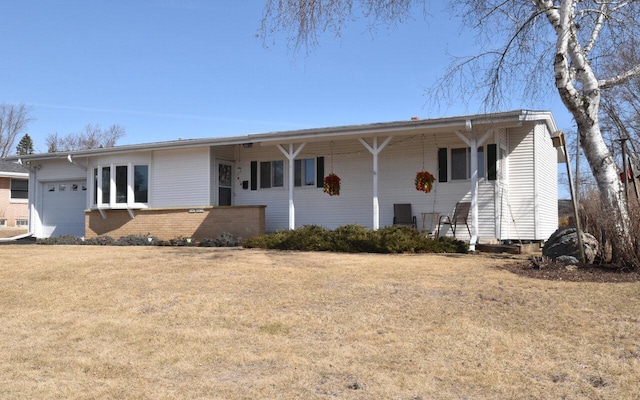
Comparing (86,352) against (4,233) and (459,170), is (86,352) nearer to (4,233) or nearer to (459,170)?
(459,170)

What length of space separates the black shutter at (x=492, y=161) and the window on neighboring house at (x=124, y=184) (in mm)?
10733

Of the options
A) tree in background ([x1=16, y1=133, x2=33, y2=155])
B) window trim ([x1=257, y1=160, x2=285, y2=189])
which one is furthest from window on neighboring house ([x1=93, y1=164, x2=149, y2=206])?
tree in background ([x1=16, y1=133, x2=33, y2=155])

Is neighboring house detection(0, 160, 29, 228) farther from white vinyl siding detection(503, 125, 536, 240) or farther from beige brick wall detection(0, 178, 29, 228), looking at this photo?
white vinyl siding detection(503, 125, 536, 240)

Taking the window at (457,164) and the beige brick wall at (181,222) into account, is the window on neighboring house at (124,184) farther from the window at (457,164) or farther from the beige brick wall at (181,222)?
the window at (457,164)

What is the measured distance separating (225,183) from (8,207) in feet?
51.9

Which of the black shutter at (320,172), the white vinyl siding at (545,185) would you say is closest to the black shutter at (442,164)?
the white vinyl siding at (545,185)

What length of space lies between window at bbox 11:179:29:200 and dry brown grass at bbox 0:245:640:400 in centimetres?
2155

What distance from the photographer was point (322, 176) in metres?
16.5

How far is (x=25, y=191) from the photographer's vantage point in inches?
1126

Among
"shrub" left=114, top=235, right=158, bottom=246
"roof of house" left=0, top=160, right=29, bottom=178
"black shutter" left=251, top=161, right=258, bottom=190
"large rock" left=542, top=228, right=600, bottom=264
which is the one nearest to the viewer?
"large rock" left=542, top=228, right=600, bottom=264

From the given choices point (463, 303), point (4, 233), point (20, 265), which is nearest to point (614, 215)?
point (463, 303)

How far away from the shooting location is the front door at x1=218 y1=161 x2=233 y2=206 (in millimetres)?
17812

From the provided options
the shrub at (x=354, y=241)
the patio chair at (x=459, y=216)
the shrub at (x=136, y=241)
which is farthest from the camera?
the shrub at (x=136, y=241)

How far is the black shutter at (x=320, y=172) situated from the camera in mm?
16531
